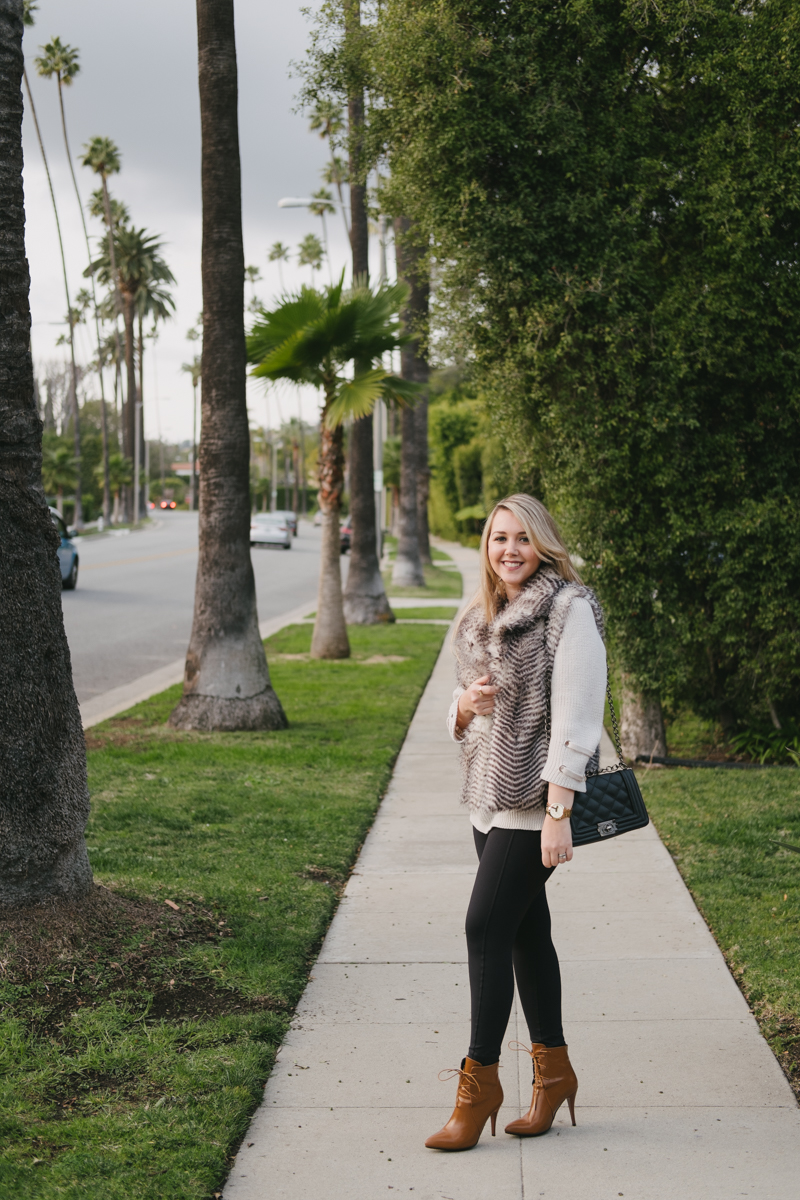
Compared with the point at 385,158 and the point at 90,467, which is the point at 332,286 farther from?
the point at 90,467

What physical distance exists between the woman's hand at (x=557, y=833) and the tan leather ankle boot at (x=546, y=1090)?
66cm

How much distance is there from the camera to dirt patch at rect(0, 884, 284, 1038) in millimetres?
4082

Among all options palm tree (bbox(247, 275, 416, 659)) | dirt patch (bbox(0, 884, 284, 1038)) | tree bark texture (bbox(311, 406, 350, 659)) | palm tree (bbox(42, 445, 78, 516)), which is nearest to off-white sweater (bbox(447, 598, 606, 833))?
dirt patch (bbox(0, 884, 284, 1038))

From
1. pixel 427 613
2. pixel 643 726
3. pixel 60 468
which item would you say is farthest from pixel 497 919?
pixel 60 468

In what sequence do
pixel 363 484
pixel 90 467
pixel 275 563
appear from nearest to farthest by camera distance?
pixel 363 484 → pixel 275 563 → pixel 90 467

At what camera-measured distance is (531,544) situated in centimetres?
335

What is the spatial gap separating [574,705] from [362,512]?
14.9 metres

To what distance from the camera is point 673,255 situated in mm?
7879

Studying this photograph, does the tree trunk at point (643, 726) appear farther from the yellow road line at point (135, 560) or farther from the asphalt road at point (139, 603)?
the yellow road line at point (135, 560)

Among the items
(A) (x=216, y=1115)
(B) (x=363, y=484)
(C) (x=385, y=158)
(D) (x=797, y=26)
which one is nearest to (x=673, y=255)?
(D) (x=797, y=26)

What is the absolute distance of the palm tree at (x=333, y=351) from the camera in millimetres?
12305

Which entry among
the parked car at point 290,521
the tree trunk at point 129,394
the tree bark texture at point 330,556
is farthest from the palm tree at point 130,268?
the tree bark texture at point 330,556

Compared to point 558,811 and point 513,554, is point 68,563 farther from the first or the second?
point 558,811

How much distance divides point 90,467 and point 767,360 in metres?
74.2
